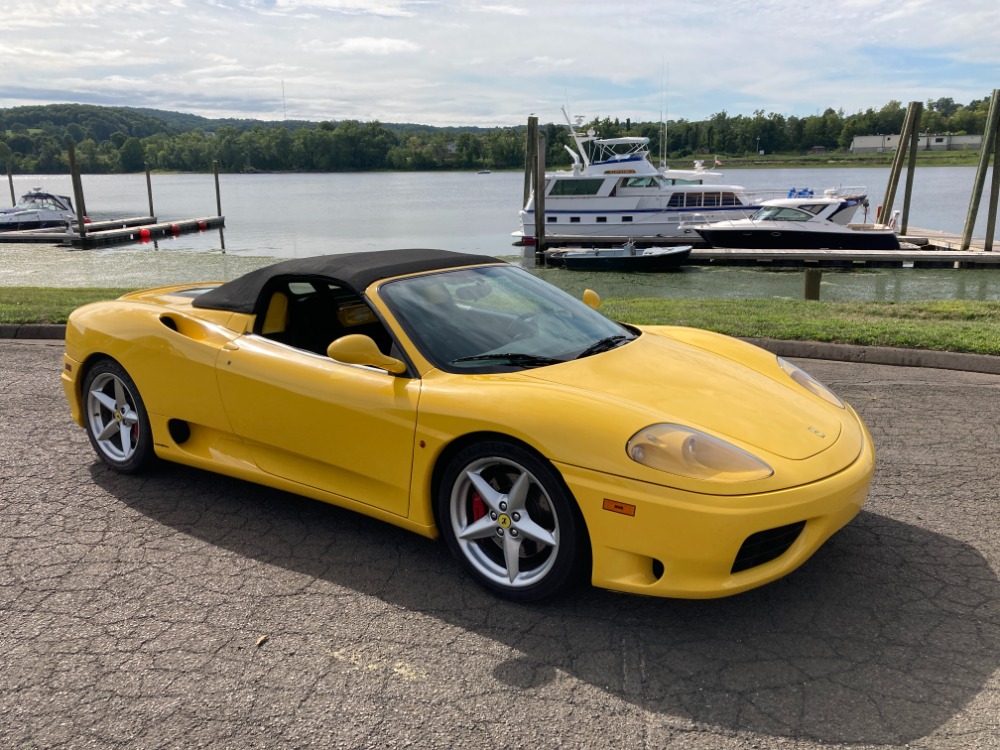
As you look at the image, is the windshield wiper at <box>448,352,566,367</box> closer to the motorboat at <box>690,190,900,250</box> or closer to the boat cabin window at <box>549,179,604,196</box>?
the motorboat at <box>690,190,900,250</box>

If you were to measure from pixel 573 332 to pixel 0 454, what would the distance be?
355 centimetres

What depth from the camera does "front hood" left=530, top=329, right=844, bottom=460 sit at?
2938 mm

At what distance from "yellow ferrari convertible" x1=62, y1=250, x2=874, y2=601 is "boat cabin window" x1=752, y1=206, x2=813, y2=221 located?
73.5ft

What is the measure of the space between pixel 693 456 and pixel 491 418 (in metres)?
0.74

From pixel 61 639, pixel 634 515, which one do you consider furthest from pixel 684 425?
pixel 61 639

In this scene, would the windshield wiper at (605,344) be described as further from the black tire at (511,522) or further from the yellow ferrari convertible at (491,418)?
the black tire at (511,522)

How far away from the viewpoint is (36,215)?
3412 centimetres

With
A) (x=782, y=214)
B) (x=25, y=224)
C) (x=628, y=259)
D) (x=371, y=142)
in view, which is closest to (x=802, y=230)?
(x=782, y=214)

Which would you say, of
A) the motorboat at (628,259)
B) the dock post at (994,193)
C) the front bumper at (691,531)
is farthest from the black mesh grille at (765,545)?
the dock post at (994,193)

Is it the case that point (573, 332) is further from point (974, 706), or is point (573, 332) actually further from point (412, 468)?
point (974, 706)

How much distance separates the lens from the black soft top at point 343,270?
366 cm

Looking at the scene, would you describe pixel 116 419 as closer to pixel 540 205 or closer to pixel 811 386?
pixel 811 386

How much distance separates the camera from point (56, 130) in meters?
121

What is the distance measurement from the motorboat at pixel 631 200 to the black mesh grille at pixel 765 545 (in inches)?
993
